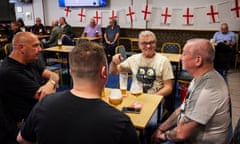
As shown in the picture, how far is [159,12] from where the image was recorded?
23.1ft

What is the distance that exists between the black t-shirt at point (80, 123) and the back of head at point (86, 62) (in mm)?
97

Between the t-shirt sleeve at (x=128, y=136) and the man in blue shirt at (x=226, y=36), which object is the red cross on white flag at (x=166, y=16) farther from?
the t-shirt sleeve at (x=128, y=136)

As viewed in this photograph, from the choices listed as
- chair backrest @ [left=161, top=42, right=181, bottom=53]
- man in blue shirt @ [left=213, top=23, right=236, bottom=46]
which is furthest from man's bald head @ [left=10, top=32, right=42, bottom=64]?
man in blue shirt @ [left=213, top=23, right=236, bottom=46]

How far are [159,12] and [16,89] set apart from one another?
5.89m

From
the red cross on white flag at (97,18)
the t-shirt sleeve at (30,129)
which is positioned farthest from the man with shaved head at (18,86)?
the red cross on white flag at (97,18)

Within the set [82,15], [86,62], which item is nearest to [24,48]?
[86,62]

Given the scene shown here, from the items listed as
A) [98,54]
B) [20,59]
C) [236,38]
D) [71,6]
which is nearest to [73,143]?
[98,54]

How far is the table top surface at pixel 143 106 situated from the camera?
5.04ft

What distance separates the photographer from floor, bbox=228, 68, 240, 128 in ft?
10.8

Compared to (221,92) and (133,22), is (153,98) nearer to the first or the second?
(221,92)

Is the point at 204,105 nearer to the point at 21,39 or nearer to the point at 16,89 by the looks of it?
the point at 16,89

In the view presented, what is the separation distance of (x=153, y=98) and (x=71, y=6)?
6.98 meters

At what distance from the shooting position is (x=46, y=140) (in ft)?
3.12

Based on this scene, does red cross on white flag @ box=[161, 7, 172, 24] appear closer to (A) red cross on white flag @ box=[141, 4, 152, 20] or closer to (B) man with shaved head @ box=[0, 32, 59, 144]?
(A) red cross on white flag @ box=[141, 4, 152, 20]
